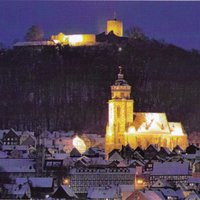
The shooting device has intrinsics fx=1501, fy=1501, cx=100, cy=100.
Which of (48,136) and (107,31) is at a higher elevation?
(107,31)

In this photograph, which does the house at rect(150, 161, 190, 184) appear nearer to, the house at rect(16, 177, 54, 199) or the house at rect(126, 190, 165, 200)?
the house at rect(16, 177, 54, 199)

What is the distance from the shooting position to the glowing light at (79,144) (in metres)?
60.8

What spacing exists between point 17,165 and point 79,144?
40.1 ft

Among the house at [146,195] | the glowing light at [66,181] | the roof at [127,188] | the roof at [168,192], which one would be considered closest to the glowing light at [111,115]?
the glowing light at [66,181]

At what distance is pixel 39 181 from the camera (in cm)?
4581

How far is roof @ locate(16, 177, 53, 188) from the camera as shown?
45.4 metres

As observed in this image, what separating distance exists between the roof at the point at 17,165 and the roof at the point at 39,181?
276 centimetres

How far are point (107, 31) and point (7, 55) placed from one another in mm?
5779

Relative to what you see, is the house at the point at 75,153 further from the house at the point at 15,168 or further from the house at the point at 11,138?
the house at the point at 15,168

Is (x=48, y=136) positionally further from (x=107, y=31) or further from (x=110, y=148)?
(x=107, y=31)

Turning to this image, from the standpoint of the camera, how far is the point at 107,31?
84.1m

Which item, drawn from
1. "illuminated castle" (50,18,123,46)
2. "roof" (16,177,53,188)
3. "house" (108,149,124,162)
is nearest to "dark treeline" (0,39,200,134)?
"illuminated castle" (50,18,123,46)

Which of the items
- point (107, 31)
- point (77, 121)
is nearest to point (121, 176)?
point (77, 121)

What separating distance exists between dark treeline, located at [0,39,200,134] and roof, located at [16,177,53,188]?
2231 centimetres
